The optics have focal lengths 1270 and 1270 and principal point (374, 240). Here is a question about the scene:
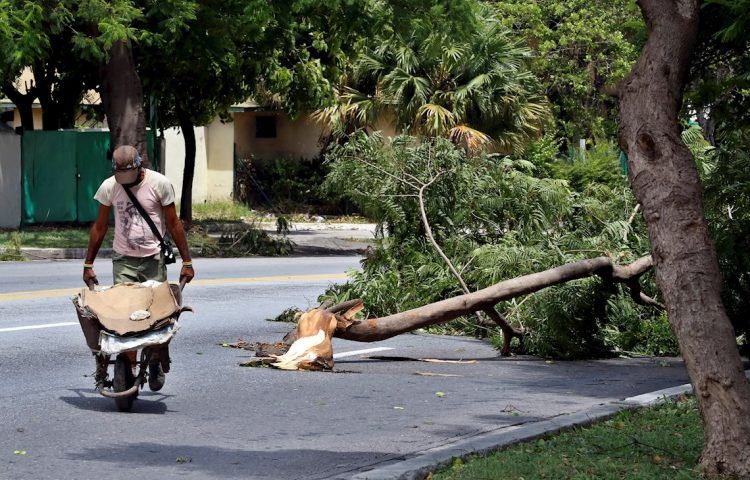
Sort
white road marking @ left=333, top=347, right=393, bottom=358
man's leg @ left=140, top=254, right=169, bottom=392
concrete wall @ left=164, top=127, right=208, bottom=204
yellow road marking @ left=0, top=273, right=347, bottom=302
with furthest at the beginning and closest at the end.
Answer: concrete wall @ left=164, top=127, right=208, bottom=204 → yellow road marking @ left=0, top=273, right=347, bottom=302 → white road marking @ left=333, top=347, right=393, bottom=358 → man's leg @ left=140, top=254, right=169, bottom=392

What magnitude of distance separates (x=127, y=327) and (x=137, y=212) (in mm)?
946

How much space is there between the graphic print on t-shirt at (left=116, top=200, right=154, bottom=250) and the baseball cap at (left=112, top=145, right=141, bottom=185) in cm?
17

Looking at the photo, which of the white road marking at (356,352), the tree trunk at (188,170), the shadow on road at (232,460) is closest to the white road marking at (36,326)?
the white road marking at (356,352)

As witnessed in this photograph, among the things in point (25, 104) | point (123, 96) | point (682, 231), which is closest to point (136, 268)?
point (682, 231)

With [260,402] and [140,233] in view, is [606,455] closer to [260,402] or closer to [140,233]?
[260,402]

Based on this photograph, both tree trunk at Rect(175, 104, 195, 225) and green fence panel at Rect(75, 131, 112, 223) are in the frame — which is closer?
green fence panel at Rect(75, 131, 112, 223)

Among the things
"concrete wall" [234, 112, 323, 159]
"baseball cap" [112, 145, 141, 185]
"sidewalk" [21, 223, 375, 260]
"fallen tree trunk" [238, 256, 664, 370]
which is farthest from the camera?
"concrete wall" [234, 112, 323, 159]

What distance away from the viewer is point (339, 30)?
2284 cm

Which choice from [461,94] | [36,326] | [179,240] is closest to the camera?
[179,240]

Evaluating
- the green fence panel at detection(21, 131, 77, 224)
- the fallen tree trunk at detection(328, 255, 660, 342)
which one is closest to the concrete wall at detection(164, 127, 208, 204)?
the green fence panel at detection(21, 131, 77, 224)

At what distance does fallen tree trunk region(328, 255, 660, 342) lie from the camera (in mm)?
11156

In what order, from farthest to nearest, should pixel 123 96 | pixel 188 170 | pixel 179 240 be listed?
pixel 188 170 → pixel 123 96 → pixel 179 240

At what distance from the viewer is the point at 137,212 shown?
8.88m

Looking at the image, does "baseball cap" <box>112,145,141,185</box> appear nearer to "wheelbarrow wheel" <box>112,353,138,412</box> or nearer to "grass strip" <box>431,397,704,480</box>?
"wheelbarrow wheel" <box>112,353,138,412</box>
